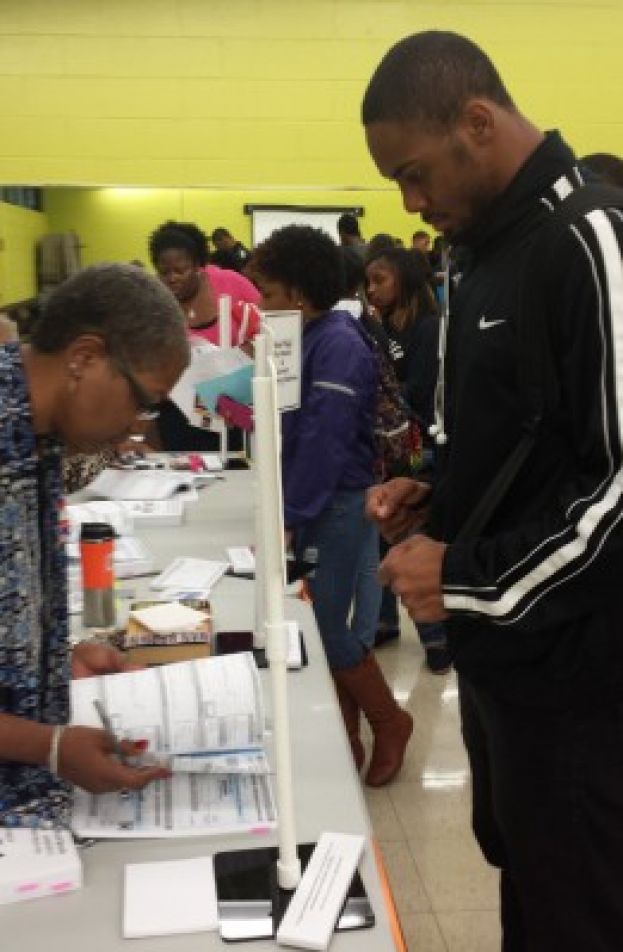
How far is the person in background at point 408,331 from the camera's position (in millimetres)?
3340

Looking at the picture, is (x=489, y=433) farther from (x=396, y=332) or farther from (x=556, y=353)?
(x=396, y=332)

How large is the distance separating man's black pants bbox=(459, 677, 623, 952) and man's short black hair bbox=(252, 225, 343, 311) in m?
1.38

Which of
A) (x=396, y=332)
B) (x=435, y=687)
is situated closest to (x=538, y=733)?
(x=435, y=687)

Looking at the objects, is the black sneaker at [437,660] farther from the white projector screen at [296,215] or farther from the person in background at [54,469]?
the white projector screen at [296,215]

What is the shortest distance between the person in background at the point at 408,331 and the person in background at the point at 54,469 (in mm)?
2220

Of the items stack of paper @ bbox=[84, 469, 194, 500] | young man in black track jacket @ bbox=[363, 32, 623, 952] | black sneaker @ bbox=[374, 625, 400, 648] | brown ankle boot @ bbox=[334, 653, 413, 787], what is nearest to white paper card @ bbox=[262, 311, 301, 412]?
young man in black track jacket @ bbox=[363, 32, 623, 952]

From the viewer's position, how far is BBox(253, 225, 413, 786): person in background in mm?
2322

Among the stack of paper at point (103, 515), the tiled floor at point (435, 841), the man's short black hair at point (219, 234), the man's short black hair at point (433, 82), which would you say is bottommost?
the tiled floor at point (435, 841)

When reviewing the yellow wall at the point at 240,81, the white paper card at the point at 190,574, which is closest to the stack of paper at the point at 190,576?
the white paper card at the point at 190,574

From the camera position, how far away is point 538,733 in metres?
1.18

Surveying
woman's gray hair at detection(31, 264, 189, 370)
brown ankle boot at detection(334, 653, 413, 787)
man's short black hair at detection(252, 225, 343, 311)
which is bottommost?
brown ankle boot at detection(334, 653, 413, 787)

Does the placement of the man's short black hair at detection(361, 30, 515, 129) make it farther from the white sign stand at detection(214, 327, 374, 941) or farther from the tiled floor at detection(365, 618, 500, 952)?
the tiled floor at detection(365, 618, 500, 952)

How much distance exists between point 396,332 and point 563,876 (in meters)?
2.77

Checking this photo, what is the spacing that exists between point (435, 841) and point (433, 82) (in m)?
1.80
